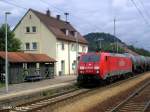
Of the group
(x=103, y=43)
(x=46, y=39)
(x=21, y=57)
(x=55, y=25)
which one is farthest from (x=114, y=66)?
(x=103, y=43)

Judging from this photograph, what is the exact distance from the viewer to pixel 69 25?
2953 inches

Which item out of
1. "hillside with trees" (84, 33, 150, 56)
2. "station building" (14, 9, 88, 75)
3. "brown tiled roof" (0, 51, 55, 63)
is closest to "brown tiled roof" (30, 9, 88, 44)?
"station building" (14, 9, 88, 75)

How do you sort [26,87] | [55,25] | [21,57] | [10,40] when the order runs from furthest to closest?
[55,25] → [10,40] → [21,57] → [26,87]

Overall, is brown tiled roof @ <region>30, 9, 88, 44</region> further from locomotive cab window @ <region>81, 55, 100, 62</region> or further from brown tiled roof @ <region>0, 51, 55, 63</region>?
locomotive cab window @ <region>81, 55, 100, 62</region>

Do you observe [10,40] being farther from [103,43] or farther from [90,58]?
[103,43]

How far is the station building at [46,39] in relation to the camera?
2362 inches

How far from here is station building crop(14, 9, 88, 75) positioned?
60000 millimetres

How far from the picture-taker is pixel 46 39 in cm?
6047

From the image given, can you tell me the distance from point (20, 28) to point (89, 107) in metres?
44.0

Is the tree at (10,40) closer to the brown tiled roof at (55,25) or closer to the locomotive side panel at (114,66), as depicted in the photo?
the brown tiled roof at (55,25)

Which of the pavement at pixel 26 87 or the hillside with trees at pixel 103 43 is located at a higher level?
the hillside with trees at pixel 103 43

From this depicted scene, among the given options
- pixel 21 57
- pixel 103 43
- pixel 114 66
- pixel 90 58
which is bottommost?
pixel 114 66

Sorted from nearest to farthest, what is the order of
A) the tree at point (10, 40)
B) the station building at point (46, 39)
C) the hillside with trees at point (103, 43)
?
the tree at point (10, 40), the station building at point (46, 39), the hillside with trees at point (103, 43)

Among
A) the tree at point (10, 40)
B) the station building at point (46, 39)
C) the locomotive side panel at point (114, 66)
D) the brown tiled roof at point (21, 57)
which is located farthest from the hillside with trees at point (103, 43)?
the brown tiled roof at point (21, 57)
